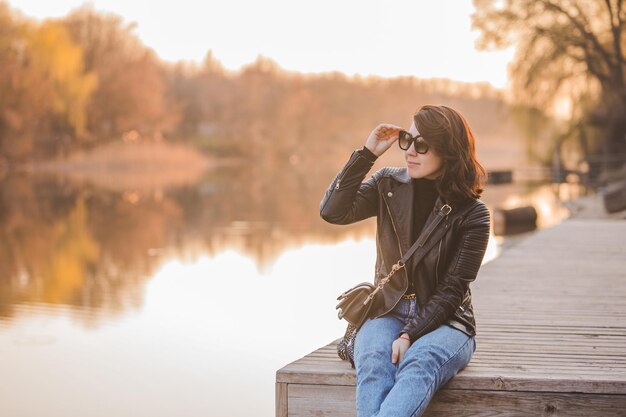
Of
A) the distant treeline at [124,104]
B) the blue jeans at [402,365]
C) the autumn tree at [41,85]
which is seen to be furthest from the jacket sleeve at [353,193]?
the autumn tree at [41,85]

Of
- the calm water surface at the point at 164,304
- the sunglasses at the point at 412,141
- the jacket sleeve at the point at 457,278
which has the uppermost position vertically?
the sunglasses at the point at 412,141

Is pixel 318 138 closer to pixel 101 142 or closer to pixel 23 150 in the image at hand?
pixel 101 142

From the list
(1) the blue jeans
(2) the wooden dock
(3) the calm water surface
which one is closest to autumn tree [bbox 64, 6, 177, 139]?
(3) the calm water surface

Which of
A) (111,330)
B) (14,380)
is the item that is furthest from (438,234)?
(111,330)

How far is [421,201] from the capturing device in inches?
153

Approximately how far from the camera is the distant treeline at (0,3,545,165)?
4850cm

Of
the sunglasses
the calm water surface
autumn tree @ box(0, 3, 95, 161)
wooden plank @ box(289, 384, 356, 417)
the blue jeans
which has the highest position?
autumn tree @ box(0, 3, 95, 161)

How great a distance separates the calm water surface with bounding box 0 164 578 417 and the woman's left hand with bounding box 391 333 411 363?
2751 mm

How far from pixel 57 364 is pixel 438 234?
453 cm

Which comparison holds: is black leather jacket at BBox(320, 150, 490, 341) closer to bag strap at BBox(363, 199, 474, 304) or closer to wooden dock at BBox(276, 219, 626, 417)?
Answer: bag strap at BBox(363, 199, 474, 304)

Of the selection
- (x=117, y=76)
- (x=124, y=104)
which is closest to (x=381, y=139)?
A: (x=124, y=104)

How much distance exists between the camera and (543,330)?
5168mm

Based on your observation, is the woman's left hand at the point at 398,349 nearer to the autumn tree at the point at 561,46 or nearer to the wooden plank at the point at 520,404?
the wooden plank at the point at 520,404

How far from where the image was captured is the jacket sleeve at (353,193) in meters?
3.90
